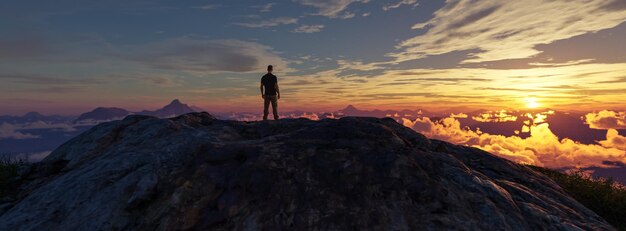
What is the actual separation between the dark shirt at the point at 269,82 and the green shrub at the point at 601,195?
1724 cm

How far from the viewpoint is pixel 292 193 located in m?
8.41

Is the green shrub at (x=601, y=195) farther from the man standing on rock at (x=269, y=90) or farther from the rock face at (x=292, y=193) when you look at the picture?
the man standing on rock at (x=269, y=90)

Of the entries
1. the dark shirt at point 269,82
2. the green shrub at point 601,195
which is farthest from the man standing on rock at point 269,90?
the green shrub at point 601,195

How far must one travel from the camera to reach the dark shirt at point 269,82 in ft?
79.8

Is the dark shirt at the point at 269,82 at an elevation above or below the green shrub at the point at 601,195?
above

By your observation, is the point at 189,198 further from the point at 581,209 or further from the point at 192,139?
the point at 581,209

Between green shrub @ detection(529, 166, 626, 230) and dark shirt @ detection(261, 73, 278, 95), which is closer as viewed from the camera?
green shrub @ detection(529, 166, 626, 230)

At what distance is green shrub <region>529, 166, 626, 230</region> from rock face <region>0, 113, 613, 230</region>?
5898mm

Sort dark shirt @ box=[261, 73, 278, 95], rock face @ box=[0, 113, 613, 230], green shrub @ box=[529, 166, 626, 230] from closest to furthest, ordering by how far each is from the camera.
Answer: rock face @ box=[0, 113, 613, 230], green shrub @ box=[529, 166, 626, 230], dark shirt @ box=[261, 73, 278, 95]

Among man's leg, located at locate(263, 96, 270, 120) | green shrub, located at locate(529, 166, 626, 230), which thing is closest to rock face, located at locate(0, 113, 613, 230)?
green shrub, located at locate(529, 166, 626, 230)

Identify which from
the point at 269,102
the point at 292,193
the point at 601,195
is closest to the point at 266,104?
the point at 269,102

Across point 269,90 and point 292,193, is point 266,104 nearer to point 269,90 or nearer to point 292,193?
point 269,90

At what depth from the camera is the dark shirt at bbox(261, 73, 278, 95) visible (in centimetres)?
2431

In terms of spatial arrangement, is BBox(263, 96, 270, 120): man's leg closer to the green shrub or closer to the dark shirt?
the dark shirt
